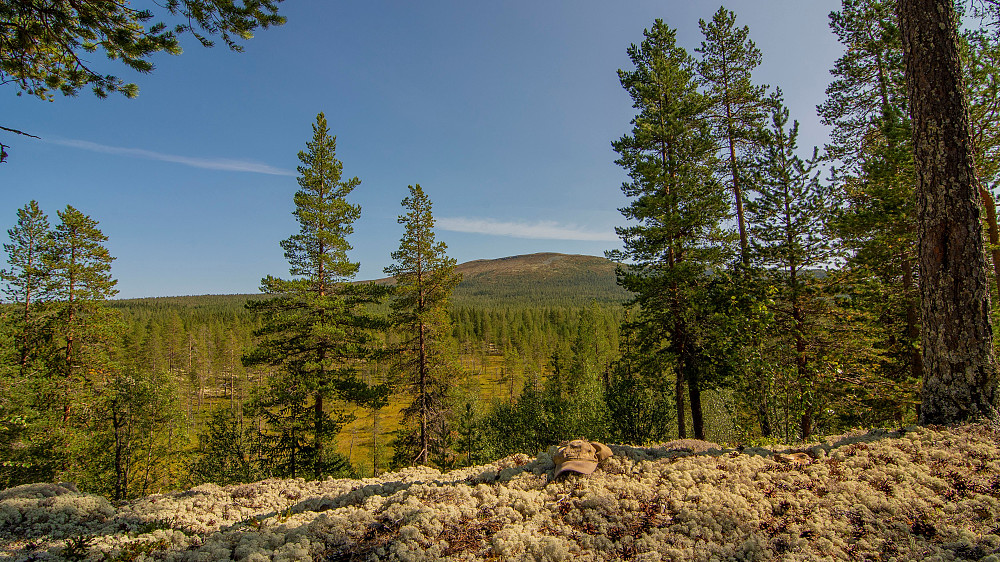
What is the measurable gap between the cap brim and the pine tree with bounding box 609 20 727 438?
9.72 m

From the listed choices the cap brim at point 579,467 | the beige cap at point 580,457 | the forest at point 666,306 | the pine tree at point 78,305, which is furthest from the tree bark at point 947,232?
the pine tree at point 78,305

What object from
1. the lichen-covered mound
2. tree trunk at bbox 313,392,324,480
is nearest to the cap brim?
the lichen-covered mound

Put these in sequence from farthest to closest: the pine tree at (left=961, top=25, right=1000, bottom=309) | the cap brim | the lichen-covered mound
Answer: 1. the pine tree at (left=961, top=25, right=1000, bottom=309)
2. the cap brim
3. the lichen-covered mound

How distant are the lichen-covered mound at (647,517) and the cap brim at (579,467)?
13cm

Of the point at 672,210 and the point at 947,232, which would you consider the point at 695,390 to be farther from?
the point at 947,232

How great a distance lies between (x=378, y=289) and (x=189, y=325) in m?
94.1

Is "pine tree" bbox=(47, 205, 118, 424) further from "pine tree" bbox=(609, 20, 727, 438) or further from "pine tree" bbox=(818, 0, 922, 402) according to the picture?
"pine tree" bbox=(818, 0, 922, 402)

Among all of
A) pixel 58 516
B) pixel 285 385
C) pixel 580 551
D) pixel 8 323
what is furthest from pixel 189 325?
pixel 580 551

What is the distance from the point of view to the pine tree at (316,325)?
49.2 feet

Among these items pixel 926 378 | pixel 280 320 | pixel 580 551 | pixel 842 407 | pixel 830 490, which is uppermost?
pixel 280 320

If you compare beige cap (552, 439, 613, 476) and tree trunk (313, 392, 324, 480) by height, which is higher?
beige cap (552, 439, 613, 476)

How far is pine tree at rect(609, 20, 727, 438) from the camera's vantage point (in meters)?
13.9

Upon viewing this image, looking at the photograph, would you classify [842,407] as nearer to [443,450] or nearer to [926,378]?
[926,378]

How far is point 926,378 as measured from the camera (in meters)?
6.24
